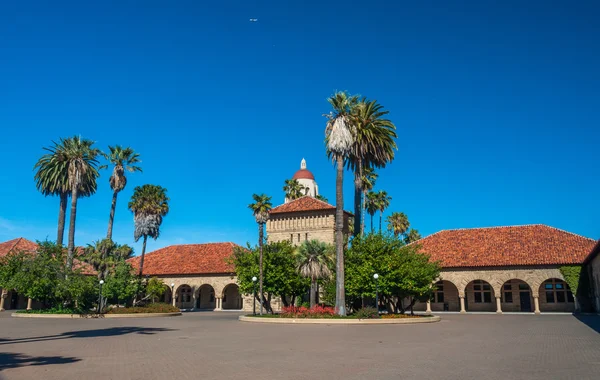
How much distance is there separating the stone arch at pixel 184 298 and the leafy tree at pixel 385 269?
29.5 metres

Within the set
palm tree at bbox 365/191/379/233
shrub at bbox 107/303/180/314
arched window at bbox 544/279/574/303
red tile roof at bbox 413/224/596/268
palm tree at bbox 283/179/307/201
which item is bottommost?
shrub at bbox 107/303/180/314

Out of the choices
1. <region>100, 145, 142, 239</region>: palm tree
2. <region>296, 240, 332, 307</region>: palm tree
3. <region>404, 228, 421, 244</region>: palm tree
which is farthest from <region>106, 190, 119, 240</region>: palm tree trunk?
<region>404, 228, 421, 244</region>: palm tree

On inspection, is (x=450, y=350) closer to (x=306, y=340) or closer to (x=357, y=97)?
(x=306, y=340)

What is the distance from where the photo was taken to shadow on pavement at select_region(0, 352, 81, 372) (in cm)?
1127

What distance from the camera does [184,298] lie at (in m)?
56.2

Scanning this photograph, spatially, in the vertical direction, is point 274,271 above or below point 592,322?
above

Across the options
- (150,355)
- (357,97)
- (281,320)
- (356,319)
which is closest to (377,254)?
(356,319)

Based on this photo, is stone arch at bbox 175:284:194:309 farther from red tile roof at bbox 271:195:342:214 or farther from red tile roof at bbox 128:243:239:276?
red tile roof at bbox 271:195:342:214

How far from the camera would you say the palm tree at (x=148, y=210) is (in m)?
49.1

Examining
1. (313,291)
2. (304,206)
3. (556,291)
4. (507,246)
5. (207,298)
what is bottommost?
(207,298)

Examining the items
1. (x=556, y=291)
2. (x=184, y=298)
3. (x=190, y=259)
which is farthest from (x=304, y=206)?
(x=556, y=291)

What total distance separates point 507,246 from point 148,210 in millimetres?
36709

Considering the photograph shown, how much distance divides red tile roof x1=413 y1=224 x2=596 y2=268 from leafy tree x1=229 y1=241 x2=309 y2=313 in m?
15.7

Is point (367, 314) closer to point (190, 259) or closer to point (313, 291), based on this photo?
point (313, 291)
